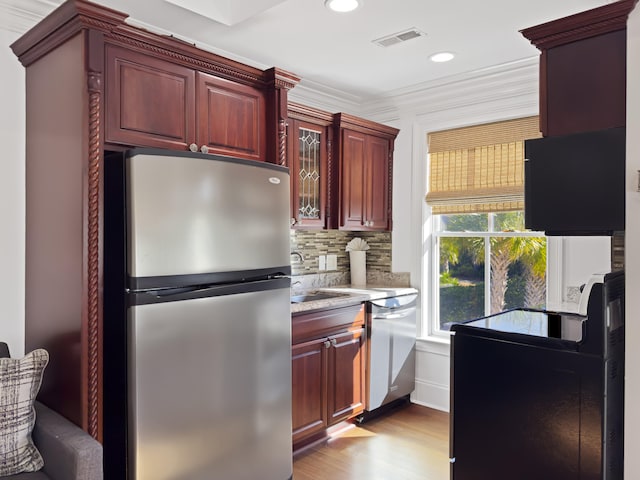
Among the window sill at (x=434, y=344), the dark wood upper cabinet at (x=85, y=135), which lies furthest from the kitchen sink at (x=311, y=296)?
the dark wood upper cabinet at (x=85, y=135)

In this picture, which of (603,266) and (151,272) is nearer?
(151,272)

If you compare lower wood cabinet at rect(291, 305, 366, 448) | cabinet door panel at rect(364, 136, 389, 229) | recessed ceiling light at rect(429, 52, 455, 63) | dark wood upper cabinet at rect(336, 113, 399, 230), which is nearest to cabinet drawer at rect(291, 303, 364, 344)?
lower wood cabinet at rect(291, 305, 366, 448)

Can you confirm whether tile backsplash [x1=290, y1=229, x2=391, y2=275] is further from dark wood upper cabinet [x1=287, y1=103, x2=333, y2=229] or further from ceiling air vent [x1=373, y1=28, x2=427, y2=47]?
ceiling air vent [x1=373, y1=28, x2=427, y2=47]

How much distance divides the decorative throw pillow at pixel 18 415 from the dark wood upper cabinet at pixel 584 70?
2295mm

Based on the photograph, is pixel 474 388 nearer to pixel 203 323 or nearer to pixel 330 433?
pixel 203 323

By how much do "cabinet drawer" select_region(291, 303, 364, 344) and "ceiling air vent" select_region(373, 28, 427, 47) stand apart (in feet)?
5.62

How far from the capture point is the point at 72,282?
6.75 ft

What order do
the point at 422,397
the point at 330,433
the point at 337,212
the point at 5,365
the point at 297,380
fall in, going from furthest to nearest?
the point at 422,397
the point at 337,212
the point at 330,433
the point at 297,380
the point at 5,365

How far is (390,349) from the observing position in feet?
12.2

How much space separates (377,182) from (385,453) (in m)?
2.07

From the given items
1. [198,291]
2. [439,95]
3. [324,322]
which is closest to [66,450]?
[198,291]

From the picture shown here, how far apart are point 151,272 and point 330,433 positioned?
199 centimetres

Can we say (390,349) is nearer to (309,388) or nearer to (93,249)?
(309,388)

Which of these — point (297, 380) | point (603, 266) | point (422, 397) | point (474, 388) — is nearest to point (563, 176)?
point (474, 388)
